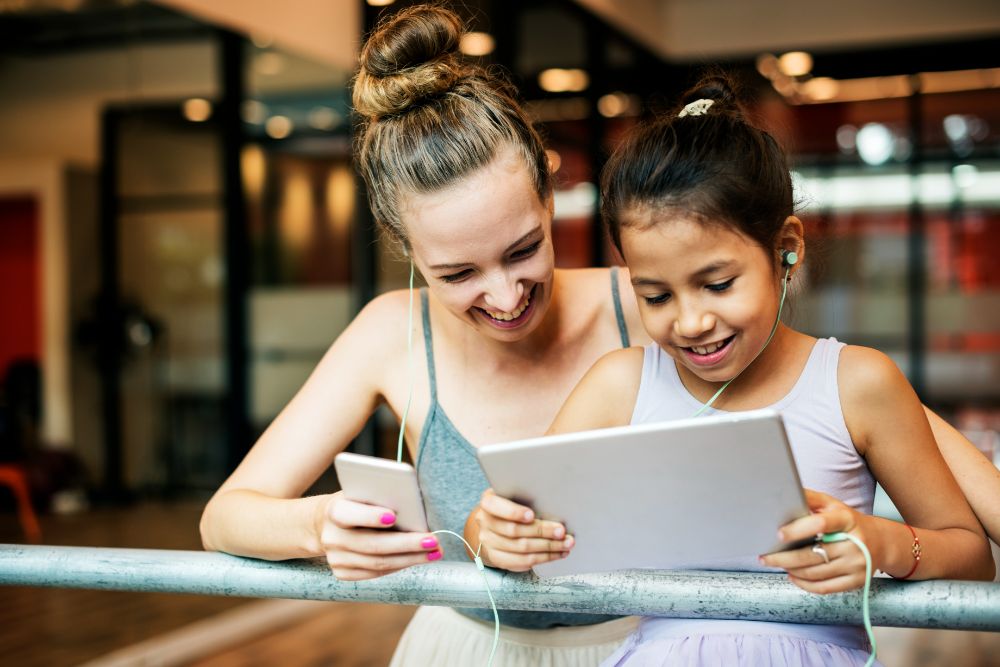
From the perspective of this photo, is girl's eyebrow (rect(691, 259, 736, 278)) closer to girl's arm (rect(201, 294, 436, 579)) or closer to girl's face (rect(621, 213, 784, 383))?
girl's face (rect(621, 213, 784, 383))

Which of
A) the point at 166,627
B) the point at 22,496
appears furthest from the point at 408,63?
the point at 166,627

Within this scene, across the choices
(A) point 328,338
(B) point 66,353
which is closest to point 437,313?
(B) point 66,353

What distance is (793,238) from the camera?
1.55 m

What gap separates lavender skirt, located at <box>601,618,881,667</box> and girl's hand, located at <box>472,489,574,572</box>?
0.37m

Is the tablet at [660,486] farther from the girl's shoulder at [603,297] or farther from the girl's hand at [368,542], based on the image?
the girl's shoulder at [603,297]

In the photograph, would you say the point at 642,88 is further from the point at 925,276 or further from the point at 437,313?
the point at 437,313

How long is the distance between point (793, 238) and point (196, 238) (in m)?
3.53

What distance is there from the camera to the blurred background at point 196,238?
3566 millimetres

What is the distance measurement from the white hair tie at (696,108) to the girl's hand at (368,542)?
0.75 m

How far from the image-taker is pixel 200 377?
4605 mm

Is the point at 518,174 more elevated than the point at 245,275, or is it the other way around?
the point at 518,174

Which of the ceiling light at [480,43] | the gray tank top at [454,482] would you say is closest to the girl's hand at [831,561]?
the gray tank top at [454,482]

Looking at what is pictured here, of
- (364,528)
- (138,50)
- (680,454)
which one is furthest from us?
(138,50)

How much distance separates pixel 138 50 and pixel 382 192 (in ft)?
8.84
